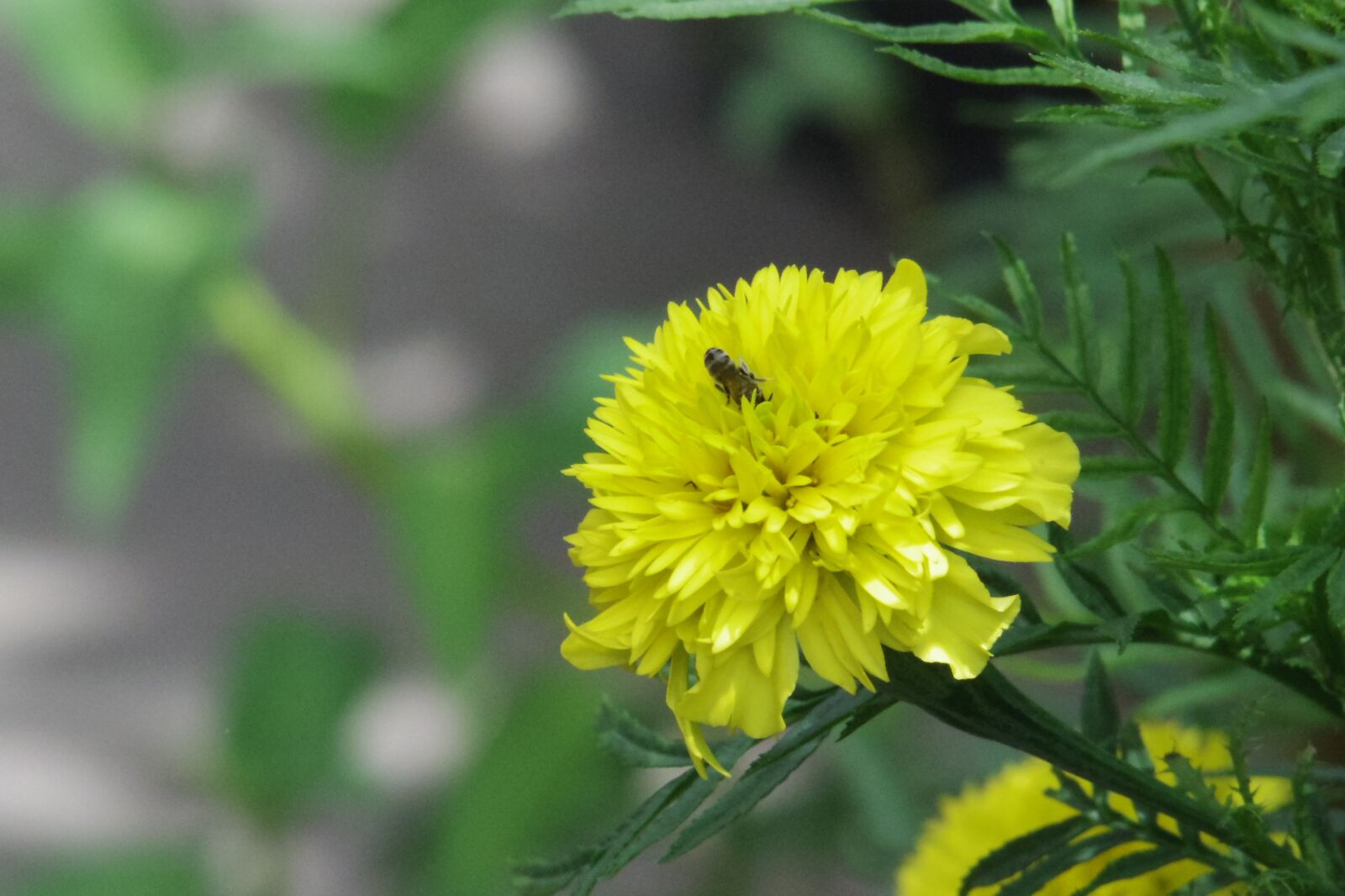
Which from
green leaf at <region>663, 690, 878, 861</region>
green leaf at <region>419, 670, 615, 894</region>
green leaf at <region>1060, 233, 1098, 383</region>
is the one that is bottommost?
green leaf at <region>663, 690, 878, 861</region>

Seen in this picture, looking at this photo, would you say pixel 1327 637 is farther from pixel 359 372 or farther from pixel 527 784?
pixel 359 372

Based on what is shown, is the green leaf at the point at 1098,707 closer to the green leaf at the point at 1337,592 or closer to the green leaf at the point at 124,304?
the green leaf at the point at 1337,592

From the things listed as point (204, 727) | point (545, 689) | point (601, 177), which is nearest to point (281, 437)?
point (204, 727)

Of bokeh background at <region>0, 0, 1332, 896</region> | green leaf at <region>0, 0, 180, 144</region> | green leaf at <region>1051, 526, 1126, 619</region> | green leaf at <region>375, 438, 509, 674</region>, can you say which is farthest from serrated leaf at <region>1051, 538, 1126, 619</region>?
green leaf at <region>0, 0, 180, 144</region>

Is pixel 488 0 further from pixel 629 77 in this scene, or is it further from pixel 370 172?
pixel 629 77

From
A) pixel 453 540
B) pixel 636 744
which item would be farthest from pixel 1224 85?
pixel 453 540

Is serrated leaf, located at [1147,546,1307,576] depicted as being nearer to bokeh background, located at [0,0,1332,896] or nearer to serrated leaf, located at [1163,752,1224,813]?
serrated leaf, located at [1163,752,1224,813]

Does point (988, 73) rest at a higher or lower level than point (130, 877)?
lower
